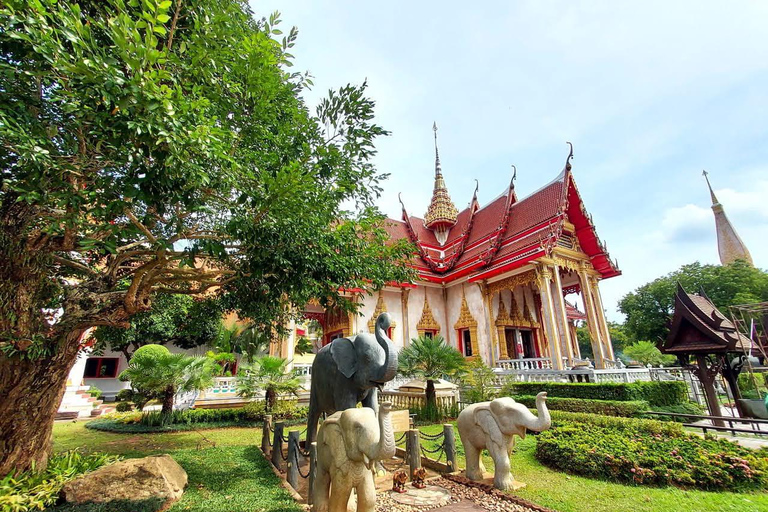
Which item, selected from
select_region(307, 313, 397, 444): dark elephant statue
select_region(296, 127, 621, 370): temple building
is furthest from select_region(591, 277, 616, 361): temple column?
select_region(307, 313, 397, 444): dark elephant statue

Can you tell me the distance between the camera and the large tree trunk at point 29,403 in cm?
422

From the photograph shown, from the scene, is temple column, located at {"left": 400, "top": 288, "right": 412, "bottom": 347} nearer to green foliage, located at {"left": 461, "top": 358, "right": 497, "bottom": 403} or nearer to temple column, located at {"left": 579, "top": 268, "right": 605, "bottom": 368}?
green foliage, located at {"left": 461, "top": 358, "right": 497, "bottom": 403}

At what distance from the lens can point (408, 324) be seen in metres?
16.7

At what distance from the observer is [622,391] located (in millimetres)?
8992

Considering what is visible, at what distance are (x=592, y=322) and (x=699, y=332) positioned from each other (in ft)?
21.7

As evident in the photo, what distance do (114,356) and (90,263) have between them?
18697mm

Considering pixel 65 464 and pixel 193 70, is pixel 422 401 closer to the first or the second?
pixel 65 464

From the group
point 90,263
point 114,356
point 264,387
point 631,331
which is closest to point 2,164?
point 90,263

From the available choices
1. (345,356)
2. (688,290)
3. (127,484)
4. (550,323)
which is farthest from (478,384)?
(688,290)

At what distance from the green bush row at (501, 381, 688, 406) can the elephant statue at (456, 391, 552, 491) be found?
5936 mm

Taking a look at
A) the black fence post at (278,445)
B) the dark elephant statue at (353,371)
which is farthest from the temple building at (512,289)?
the dark elephant statue at (353,371)

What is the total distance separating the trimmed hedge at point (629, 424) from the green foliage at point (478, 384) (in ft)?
6.69

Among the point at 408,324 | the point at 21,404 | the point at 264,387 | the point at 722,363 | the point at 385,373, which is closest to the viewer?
the point at 385,373

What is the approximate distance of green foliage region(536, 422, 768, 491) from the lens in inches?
179
